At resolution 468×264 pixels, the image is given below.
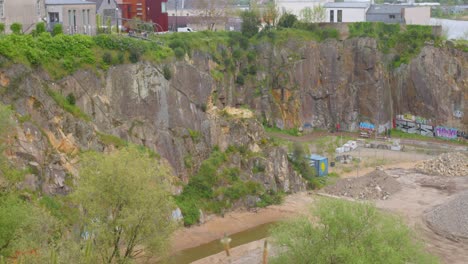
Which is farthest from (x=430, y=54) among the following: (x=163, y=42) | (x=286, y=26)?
(x=163, y=42)

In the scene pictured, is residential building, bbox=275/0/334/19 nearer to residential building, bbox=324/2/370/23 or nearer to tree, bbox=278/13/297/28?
residential building, bbox=324/2/370/23

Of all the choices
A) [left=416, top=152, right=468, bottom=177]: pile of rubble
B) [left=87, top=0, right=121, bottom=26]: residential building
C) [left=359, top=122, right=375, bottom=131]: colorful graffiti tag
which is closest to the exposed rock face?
[left=359, top=122, right=375, bottom=131]: colorful graffiti tag

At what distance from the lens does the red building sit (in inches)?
3201

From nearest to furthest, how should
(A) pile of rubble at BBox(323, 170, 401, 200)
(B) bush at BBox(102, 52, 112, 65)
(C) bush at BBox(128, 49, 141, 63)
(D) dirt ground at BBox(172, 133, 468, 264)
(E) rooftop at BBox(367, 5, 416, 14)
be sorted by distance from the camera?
(D) dirt ground at BBox(172, 133, 468, 264), (B) bush at BBox(102, 52, 112, 65), (C) bush at BBox(128, 49, 141, 63), (A) pile of rubble at BBox(323, 170, 401, 200), (E) rooftop at BBox(367, 5, 416, 14)

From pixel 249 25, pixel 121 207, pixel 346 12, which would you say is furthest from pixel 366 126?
pixel 121 207

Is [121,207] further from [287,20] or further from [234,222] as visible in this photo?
[287,20]

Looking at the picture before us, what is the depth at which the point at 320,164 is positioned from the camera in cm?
6900

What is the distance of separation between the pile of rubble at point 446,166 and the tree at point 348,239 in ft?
120

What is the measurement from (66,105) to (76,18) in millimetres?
12437

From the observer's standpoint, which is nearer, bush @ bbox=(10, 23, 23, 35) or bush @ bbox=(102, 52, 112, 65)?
bush @ bbox=(10, 23, 23, 35)

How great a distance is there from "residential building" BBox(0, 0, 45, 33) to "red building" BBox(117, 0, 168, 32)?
2155cm

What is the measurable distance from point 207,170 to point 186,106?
6.44 meters

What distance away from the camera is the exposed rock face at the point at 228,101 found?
1988 inches

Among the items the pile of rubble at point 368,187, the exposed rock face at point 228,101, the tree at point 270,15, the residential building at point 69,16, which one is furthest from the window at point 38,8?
the tree at point 270,15
